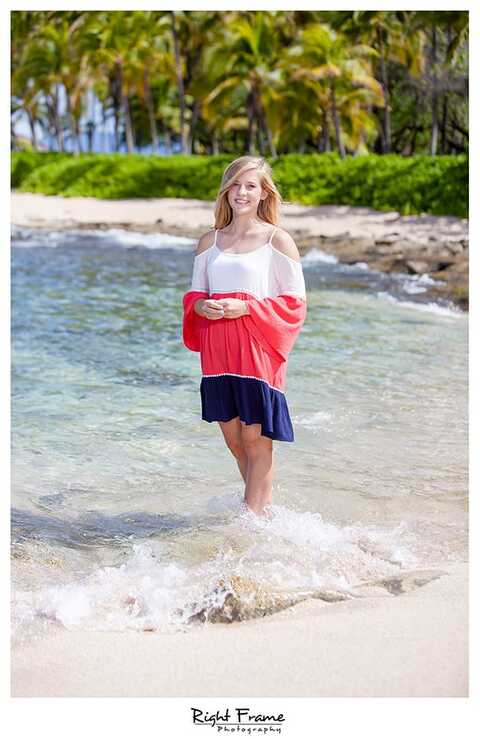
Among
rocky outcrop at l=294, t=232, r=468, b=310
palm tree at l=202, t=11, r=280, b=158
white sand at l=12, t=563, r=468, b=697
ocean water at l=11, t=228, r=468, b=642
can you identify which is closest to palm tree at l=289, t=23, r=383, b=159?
palm tree at l=202, t=11, r=280, b=158

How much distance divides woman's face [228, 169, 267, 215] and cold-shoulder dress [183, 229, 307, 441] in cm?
16

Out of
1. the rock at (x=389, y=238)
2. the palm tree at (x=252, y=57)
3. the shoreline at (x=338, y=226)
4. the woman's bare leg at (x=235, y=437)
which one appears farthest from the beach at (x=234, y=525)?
the palm tree at (x=252, y=57)

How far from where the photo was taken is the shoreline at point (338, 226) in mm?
17609

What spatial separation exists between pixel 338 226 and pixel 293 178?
4584 mm

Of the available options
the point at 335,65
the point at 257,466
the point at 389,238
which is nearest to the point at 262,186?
the point at 257,466

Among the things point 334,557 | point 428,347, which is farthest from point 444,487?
point 428,347

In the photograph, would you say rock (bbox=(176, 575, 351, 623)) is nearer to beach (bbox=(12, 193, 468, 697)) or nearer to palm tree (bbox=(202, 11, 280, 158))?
beach (bbox=(12, 193, 468, 697))

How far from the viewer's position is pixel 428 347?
10.3 m

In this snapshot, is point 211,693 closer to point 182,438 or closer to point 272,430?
point 272,430

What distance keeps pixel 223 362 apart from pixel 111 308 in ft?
33.4

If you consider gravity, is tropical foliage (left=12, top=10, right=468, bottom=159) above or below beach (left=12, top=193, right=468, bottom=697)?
above

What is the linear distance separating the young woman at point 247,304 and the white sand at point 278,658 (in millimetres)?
944

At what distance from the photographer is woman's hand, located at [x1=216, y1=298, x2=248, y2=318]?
12.7ft

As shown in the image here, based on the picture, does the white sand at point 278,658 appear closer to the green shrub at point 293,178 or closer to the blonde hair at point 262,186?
the blonde hair at point 262,186
